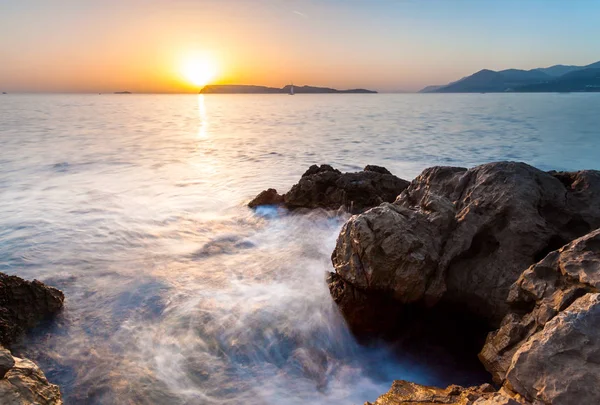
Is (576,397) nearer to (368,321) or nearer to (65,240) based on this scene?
(368,321)

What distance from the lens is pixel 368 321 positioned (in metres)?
5.28

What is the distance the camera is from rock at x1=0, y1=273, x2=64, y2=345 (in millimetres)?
4766

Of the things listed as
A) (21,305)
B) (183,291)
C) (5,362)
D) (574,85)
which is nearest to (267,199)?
(183,291)

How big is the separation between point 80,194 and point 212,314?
9110 mm

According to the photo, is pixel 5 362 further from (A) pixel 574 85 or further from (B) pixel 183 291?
(A) pixel 574 85

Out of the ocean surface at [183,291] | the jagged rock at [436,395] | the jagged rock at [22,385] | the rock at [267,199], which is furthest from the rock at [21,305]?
the rock at [267,199]

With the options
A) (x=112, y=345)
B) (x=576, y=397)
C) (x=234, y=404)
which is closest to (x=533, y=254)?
(x=576, y=397)

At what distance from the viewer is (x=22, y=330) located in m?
4.95

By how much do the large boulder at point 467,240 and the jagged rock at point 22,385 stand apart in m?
3.50

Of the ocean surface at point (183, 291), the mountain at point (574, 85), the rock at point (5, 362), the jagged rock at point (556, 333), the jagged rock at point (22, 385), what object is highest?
the mountain at point (574, 85)

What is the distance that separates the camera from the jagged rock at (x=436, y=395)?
3.19 m

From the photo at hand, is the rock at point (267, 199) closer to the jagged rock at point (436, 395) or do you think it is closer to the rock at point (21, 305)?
the rock at point (21, 305)

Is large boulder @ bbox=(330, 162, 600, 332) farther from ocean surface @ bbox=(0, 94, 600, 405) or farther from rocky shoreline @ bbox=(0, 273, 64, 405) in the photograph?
rocky shoreline @ bbox=(0, 273, 64, 405)

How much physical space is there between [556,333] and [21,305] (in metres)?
6.02
